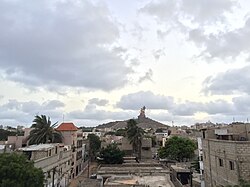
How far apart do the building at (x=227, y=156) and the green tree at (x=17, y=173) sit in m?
15.4

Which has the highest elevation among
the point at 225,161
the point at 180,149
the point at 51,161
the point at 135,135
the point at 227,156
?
the point at 135,135

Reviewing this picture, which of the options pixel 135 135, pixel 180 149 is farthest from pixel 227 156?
pixel 135 135

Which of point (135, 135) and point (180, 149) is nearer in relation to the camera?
point (180, 149)

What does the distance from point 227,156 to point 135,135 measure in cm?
4657

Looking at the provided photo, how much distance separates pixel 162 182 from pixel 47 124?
87.5 ft

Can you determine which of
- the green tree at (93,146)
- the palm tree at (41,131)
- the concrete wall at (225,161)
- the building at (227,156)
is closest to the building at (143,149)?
the green tree at (93,146)

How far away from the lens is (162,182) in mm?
31219

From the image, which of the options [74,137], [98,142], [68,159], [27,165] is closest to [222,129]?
[27,165]

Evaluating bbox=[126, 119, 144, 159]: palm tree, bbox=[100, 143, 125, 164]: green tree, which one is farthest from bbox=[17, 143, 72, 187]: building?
bbox=[126, 119, 144, 159]: palm tree

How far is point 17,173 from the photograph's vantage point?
755 inches

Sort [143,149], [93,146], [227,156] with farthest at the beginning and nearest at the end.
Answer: [93,146] → [143,149] → [227,156]

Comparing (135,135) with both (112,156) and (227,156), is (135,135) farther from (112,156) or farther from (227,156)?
(227,156)

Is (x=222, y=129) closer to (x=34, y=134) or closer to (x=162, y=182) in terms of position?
(x=162, y=182)

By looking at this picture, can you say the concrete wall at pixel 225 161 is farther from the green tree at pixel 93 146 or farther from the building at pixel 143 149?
the green tree at pixel 93 146
